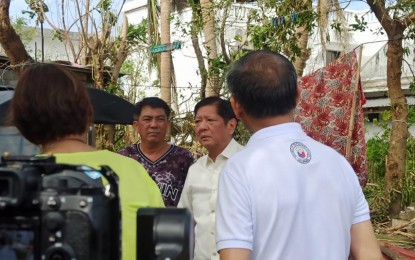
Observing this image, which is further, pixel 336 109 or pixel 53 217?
pixel 336 109

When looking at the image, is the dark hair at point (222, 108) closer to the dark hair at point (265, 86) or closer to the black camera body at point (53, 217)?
the dark hair at point (265, 86)

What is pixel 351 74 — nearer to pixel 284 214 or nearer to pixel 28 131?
pixel 284 214

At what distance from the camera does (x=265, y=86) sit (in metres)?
1.94

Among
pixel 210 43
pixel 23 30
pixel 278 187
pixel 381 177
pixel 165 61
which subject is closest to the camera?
pixel 278 187

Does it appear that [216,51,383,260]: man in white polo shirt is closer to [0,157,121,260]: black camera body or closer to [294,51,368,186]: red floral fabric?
[0,157,121,260]: black camera body

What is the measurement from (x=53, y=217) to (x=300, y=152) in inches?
36.1

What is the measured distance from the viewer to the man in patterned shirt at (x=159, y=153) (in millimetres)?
3984

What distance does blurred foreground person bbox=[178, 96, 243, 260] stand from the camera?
321 centimetres

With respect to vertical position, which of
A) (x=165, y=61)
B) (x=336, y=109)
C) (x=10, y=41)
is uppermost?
(x=165, y=61)

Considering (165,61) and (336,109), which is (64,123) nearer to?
(336,109)

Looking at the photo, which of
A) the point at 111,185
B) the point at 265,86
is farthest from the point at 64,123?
the point at 265,86

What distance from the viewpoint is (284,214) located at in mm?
1861

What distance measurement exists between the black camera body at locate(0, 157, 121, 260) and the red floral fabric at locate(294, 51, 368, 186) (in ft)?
15.9

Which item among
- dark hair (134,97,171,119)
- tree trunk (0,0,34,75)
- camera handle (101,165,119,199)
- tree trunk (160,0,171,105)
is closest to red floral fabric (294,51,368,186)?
dark hair (134,97,171,119)
